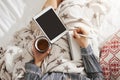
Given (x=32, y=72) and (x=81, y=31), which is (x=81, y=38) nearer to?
(x=81, y=31)

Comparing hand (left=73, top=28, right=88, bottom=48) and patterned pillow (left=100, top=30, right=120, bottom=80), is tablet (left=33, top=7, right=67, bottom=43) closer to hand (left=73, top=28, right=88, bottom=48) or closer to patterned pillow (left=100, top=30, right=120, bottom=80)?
hand (left=73, top=28, right=88, bottom=48)

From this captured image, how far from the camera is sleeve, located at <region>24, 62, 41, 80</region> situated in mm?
1273

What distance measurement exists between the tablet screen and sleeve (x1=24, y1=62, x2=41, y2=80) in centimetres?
16

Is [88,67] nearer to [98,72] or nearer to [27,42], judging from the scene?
[98,72]

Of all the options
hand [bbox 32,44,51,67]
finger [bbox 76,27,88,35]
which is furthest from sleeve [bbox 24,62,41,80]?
finger [bbox 76,27,88,35]

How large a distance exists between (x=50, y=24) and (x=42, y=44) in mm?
109

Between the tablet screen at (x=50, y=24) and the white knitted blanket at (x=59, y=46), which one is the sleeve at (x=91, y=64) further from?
the tablet screen at (x=50, y=24)

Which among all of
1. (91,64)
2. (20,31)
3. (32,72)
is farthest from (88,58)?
(20,31)

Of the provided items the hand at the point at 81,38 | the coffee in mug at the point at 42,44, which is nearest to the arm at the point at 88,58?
the hand at the point at 81,38

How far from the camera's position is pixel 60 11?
59.2 inches

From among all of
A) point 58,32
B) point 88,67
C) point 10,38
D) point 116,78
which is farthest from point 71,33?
point 10,38

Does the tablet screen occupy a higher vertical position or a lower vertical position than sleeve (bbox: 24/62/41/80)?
higher

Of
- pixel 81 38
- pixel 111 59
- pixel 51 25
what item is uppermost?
pixel 51 25

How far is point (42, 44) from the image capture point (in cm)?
131
